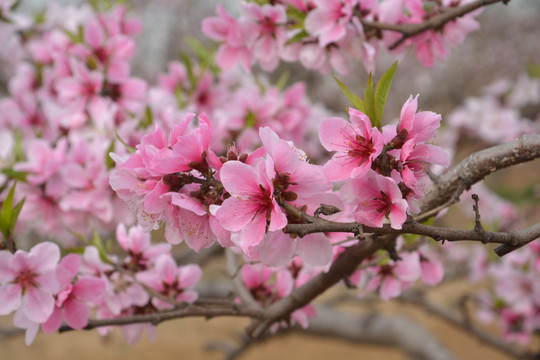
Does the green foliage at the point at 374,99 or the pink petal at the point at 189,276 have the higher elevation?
the green foliage at the point at 374,99

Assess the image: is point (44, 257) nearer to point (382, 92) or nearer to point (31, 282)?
point (31, 282)

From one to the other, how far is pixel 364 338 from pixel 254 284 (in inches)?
83.4

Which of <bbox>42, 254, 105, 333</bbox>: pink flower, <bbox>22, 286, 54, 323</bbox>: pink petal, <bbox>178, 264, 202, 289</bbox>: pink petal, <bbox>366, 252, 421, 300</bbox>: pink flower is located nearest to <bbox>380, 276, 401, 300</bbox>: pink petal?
<bbox>366, 252, 421, 300</bbox>: pink flower

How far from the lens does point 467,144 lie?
175 inches

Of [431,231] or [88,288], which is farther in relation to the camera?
[88,288]

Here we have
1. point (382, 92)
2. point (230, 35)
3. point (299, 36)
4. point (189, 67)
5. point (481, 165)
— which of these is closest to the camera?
point (382, 92)

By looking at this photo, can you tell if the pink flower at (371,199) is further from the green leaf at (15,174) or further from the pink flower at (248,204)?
the green leaf at (15,174)

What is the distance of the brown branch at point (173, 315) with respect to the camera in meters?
1.11

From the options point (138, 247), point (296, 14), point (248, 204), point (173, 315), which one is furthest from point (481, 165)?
point (138, 247)

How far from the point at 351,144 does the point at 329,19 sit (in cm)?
62

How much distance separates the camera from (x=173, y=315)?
1.17m

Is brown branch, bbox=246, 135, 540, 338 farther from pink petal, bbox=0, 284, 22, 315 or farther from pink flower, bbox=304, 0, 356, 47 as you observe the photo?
pink petal, bbox=0, 284, 22, 315

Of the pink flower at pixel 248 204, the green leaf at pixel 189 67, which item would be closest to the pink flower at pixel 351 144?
the pink flower at pixel 248 204

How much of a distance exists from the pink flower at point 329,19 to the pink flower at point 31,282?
2.67 ft
